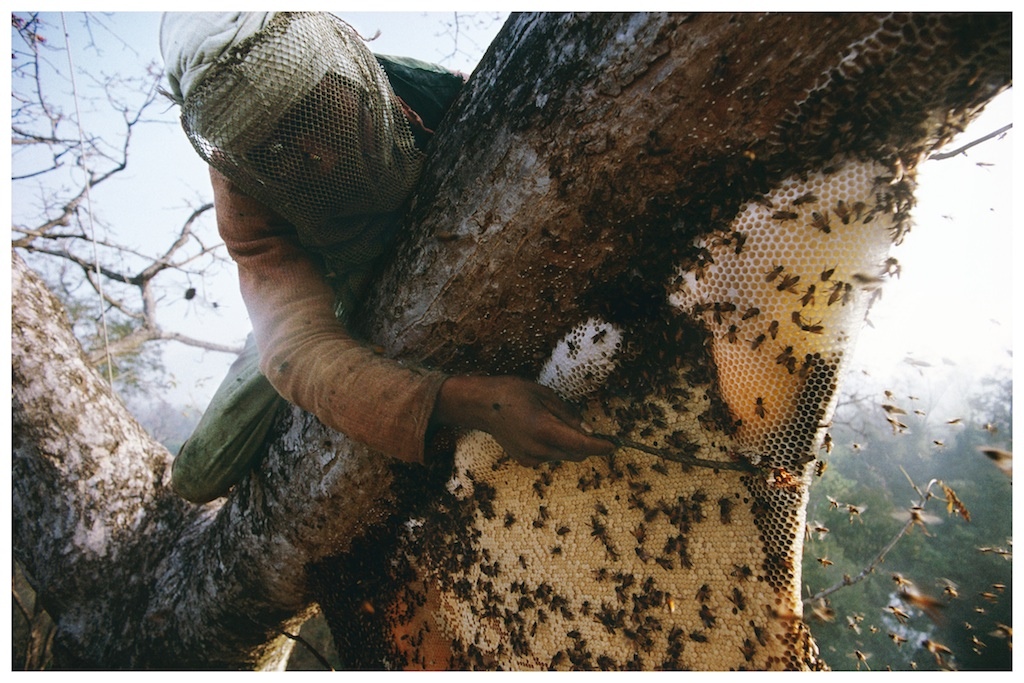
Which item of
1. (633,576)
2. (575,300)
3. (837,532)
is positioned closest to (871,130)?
(575,300)

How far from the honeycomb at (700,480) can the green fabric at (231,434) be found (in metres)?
0.93

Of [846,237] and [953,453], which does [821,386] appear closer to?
[846,237]

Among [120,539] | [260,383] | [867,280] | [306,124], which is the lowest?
[120,539]

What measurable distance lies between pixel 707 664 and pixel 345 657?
1.71m

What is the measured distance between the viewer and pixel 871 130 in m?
0.92

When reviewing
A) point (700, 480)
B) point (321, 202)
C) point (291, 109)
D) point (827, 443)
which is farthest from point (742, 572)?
point (291, 109)

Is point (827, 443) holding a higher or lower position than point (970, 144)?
lower

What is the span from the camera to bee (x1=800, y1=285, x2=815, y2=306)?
1.04m

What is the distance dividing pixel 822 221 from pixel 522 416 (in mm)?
812

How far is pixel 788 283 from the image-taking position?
105cm

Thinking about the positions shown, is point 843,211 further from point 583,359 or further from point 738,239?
point 583,359

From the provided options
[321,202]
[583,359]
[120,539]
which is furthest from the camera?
[120,539]

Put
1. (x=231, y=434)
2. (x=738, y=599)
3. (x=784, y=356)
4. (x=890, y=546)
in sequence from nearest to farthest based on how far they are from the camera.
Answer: (x=784, y=356), (x=738, y=599), (x=231, y=434), (x=890, y=546)

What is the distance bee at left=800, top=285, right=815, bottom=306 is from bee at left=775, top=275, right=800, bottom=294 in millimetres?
22
